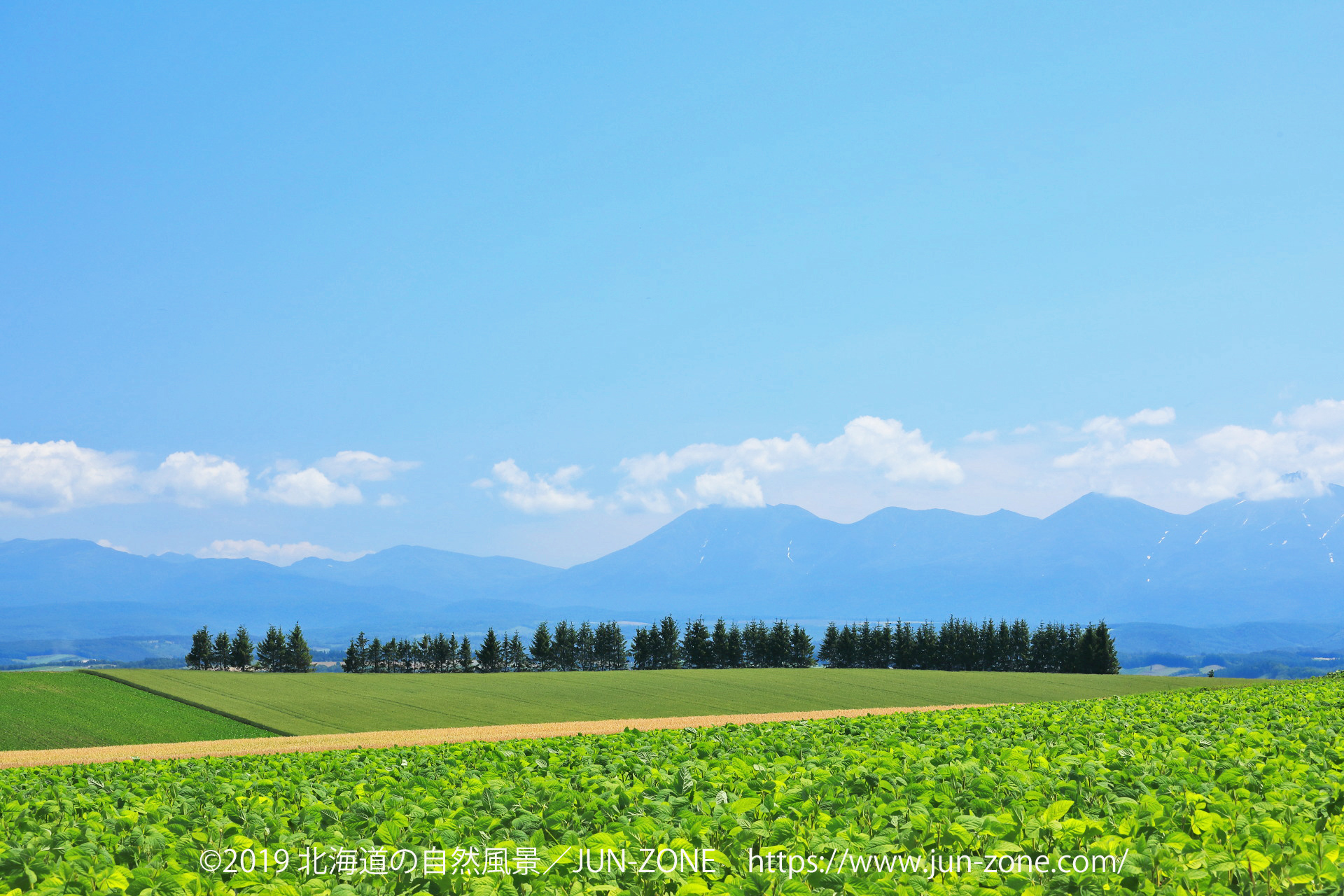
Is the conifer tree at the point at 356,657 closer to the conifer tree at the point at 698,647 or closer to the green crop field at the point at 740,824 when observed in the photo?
the conifer tree at the point at 698,647

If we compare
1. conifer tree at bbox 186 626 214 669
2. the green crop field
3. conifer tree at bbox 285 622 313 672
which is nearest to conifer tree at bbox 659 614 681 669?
conifer tree at bbox 285 622 313 672

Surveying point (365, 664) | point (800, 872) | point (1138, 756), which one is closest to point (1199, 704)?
point (1138, 756)

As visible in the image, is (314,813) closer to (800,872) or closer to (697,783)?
(697,783)

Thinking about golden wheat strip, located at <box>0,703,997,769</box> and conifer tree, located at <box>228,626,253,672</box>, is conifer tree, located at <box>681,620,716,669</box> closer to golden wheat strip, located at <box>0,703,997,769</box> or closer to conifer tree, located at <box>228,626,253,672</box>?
conifer tree, located at <box>228,626,253,672</box>

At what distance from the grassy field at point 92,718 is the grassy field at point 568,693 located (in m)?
2.16

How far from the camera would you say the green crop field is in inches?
218

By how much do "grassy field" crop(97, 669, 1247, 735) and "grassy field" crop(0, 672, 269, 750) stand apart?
2158mm

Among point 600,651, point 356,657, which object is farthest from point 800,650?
point 356,657

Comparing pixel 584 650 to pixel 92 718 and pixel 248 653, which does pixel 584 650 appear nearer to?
pixel 248 653

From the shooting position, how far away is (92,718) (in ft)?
186

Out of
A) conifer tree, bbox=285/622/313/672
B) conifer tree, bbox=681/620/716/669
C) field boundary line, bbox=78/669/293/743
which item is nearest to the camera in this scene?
field boundary line, bbox=78/669/293/743

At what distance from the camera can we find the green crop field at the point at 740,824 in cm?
555

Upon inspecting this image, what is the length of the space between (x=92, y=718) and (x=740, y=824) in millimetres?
64870

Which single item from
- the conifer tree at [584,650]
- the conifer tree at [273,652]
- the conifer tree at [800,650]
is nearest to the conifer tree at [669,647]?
the conifer tree at [584,650]
